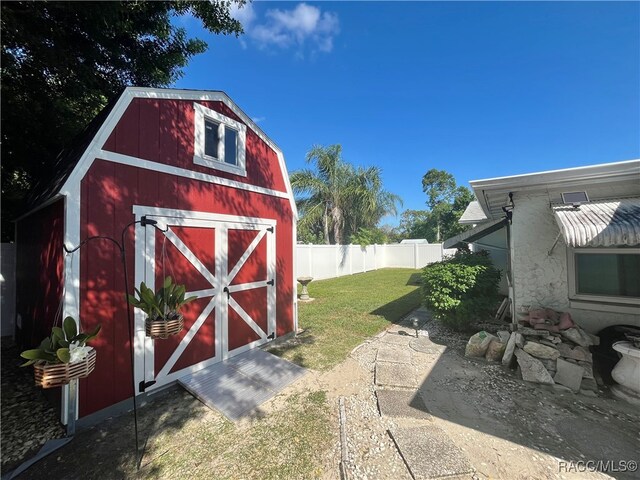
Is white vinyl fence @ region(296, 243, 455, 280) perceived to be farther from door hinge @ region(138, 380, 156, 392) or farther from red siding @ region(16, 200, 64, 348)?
door hinge @ region(138, 380, 156, 392)

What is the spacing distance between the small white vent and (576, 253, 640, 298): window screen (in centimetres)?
116

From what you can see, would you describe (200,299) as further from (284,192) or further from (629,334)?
(629,334)

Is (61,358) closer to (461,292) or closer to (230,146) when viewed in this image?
(230,146)

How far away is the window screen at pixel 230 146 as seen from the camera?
479 cm

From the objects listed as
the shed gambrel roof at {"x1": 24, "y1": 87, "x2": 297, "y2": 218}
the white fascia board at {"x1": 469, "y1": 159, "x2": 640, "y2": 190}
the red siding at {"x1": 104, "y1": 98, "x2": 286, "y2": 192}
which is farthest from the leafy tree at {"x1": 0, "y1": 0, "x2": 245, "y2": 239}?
the white fascia board at {"x1": 469, "y1": 159, "x2": 640, "y2": 190}

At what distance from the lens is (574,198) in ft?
14.0

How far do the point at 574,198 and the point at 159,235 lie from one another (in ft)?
22.8

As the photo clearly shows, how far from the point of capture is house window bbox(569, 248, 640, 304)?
4262 millimetres

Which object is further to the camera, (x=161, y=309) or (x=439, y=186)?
(x=439, y=186)

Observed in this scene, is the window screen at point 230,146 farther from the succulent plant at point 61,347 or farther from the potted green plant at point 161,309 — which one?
the succulent plant at point 61,347

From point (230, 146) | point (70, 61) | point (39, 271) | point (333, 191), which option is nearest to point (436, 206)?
point (333, 191)

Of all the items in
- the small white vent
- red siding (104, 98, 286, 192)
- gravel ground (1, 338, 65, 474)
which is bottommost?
gravel ground (1, 338, 65, 474)

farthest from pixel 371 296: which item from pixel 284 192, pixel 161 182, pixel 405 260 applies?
pixel 405 260

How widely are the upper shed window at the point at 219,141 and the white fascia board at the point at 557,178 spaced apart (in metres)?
4.75
